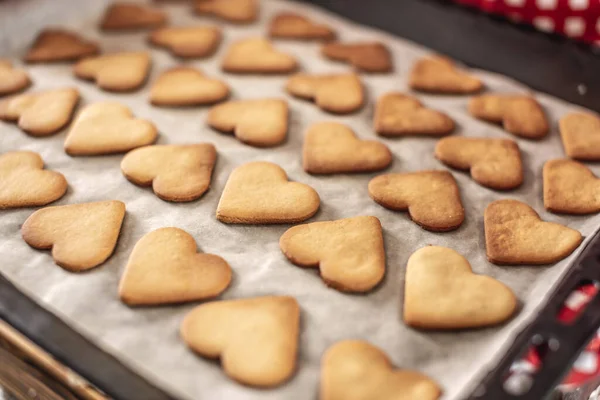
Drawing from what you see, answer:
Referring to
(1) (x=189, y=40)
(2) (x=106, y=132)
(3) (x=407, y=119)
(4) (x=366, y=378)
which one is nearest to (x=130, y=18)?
(1) (x=189, y=40)

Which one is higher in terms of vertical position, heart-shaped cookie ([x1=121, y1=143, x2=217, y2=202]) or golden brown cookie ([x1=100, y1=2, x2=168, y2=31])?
golden brown cookie ([x1=100, y1=2, x2=168, y2=31])

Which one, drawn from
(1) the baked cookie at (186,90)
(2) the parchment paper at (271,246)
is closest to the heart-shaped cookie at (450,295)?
(2) the parchment paper at (271,246)

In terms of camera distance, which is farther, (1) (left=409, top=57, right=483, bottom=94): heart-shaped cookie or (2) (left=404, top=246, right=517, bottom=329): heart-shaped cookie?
(1) (left=409, top=57, right=483, bottom=94): heart-shaped cookie

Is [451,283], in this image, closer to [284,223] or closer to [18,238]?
[284,223]

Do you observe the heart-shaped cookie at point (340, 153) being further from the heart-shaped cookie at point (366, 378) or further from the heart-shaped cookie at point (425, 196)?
the heart-shaped cookie at point (366, 378)

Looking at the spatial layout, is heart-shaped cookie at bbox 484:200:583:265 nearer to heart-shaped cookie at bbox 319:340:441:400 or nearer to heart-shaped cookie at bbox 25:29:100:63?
heart-shaped cookie at bbox 319:340:441:400

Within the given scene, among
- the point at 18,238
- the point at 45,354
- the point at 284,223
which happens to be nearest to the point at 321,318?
the point at 284,223

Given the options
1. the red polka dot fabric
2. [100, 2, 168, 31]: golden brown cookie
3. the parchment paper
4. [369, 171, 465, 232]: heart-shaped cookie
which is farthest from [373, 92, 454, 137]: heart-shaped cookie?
[100, 2, 168, 31]: golden brown cookie
